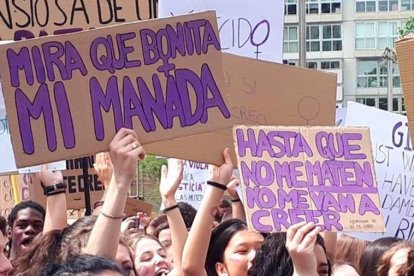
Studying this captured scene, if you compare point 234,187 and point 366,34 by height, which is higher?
point 234,187

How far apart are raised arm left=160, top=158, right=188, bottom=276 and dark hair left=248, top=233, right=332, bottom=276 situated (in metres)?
0.57

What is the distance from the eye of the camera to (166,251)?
5434 mm

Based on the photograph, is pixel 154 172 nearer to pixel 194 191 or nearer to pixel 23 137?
pixel 194 191

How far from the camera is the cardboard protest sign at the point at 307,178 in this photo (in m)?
4.00

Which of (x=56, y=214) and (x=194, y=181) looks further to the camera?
(x=194, y=181)

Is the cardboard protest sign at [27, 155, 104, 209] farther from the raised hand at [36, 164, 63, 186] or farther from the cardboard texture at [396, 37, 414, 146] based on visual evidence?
the cardboard texture at [396, 37, 414, 146]

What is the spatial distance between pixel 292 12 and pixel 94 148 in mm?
51289

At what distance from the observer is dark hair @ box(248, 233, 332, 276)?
3.88 metres

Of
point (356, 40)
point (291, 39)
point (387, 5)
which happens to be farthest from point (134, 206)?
point (387, 5)

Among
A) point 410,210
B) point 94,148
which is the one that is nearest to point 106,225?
point 94,148

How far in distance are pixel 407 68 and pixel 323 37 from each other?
53.2m

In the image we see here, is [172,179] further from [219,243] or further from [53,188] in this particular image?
[53,188]

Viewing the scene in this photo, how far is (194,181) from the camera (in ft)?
24.6

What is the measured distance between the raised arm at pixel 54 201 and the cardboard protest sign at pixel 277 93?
91 cm
